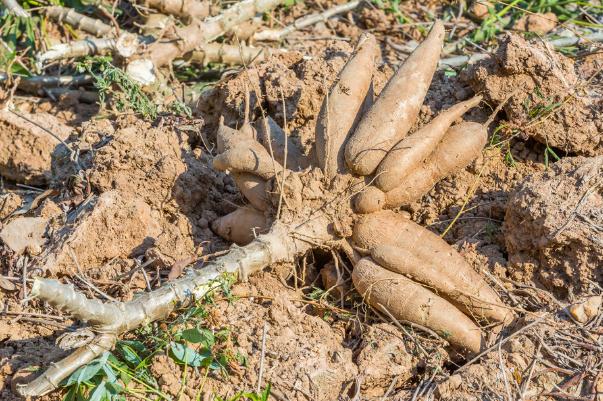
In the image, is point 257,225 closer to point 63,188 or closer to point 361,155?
point 361,155

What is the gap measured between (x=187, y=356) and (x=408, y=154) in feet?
3.62

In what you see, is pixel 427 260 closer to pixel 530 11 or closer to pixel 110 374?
pixel 110 374

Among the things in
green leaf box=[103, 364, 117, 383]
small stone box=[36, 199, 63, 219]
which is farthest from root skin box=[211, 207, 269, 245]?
green leaf box=[103, 364, 117, 383]

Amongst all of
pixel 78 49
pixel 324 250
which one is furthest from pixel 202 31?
pixel 324 250

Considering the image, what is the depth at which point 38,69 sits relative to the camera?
4.45m

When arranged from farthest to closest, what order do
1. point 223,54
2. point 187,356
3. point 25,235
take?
point 223,54 → point 25,235 → point 187,356

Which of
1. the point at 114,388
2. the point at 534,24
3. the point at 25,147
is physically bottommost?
the point at 25,147

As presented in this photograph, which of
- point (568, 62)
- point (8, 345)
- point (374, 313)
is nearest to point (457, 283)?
point (374, 313)

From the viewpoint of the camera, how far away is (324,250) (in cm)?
312

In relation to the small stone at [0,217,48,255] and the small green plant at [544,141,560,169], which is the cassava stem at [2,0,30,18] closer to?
the small stone at [0,217,48,255]

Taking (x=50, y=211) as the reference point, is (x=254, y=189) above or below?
above

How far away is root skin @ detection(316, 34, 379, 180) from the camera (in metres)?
3.08

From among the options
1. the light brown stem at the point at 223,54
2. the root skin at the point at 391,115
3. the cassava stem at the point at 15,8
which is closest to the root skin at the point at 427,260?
the root skin at the point at 391,115

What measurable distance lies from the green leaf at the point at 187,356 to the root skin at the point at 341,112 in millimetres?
876
